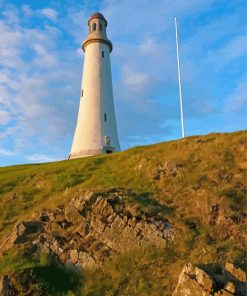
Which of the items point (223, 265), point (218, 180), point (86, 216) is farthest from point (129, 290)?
point (218, 180)

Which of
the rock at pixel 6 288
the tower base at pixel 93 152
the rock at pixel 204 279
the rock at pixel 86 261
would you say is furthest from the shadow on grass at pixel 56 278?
the tower base at pixel 93 152

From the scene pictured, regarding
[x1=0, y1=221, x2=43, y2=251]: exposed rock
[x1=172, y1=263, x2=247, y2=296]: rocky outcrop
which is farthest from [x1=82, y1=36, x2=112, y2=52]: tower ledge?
[x1=172, y1=263, x2=247, y2=296]: rocky outcrop

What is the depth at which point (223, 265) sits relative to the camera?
13102 millimetres

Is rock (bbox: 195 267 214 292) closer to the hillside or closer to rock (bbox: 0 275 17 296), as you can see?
the hillside

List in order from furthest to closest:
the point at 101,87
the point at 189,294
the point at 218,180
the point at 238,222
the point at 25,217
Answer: the point at 101,87
the point at 25,217
the point at 218,180
the point at 238,222
the point at 189,294

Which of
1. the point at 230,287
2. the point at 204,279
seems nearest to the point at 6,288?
the point at 204,279

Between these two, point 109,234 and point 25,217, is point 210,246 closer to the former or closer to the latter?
point 109,234

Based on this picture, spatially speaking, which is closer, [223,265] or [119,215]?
[223,265]

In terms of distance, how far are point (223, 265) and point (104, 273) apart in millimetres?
4639

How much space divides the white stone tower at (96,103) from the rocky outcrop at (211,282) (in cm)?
3938

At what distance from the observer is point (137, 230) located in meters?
16.0

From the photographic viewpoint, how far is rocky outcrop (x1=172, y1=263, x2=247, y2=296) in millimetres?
11672

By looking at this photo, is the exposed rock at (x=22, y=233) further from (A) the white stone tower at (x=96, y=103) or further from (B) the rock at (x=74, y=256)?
(A) the white stone tower at (x=96, y=103)

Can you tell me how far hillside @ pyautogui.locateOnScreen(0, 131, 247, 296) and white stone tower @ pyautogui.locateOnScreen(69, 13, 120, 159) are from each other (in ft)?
96.3
